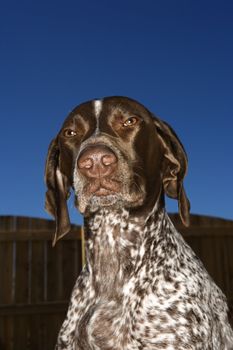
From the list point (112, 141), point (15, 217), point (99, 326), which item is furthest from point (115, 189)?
point (15, 217)

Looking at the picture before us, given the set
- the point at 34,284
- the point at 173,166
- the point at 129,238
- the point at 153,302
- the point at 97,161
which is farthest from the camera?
the point at 34,284

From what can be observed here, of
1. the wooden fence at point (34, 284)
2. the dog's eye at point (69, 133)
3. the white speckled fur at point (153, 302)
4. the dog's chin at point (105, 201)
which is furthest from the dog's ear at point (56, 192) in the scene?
the wooden fence at point (34, 284)

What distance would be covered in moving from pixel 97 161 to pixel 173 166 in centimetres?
102

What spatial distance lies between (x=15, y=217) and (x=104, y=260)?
27.6 ft

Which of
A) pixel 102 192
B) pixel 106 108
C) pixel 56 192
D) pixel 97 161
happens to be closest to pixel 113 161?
pixel 97 161

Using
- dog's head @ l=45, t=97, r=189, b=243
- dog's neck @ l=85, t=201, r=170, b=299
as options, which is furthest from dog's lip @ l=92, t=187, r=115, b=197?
dog's neck @ l=85, t=201, r=170, b=299

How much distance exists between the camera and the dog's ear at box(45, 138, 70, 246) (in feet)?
13.6

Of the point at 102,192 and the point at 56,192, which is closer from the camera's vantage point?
the point at 102,192

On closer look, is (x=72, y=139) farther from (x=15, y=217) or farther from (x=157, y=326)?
(x=15, y=217)

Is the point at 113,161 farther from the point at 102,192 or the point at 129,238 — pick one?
the point at 129,238

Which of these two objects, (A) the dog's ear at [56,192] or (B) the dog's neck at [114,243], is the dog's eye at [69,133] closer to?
(A) the dog's ear at [56,192]

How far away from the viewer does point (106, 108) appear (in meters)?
3.86

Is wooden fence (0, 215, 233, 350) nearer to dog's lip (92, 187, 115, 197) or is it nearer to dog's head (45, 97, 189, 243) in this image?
dog's head (45, 97, 189, 243)

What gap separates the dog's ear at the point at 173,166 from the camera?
13.1ft
